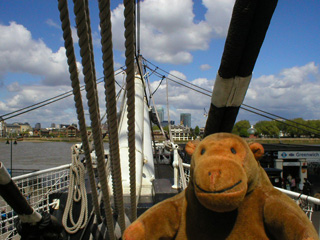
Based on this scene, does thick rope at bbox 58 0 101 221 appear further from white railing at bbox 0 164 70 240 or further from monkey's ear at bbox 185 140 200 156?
white railing at bbox 0 164 70 240

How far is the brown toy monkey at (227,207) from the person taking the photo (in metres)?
1.17

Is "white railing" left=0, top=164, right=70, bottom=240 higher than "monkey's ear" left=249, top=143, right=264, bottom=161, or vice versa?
"monkey's ear" left=249, top=143, right=264, bottom=161

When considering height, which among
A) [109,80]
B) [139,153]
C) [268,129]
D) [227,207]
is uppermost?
[109,80]

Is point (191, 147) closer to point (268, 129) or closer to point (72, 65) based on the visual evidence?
point (72, 65)

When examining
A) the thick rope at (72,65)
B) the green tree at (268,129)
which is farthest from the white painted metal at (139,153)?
the green tree at (268,129)

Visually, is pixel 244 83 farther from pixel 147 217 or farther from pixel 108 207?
pixel 108 207

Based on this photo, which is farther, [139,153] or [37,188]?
[139,153]

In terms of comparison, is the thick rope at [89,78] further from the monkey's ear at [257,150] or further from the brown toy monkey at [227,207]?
the monkey's ear at [257,150]

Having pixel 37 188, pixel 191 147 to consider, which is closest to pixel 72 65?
pixel 191 147

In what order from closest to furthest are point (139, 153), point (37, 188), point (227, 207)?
1. point (227, 207)
2. point (37, 188)
3. point (139, 153)

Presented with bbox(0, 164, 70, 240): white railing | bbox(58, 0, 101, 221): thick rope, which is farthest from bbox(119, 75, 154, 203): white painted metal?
bbox(58, 0, 101, 221): thick rope

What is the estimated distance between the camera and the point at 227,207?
116cm

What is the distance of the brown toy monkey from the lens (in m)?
1.17

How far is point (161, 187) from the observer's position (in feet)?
14.3
